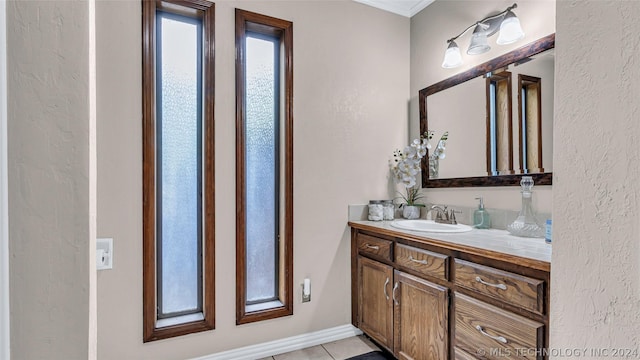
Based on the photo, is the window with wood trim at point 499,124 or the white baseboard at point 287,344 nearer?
the window with wood trim at point 499,124

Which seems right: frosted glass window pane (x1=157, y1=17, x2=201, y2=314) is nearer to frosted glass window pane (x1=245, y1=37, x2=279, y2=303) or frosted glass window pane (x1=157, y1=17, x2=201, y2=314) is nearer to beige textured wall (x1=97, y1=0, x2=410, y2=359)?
beige textured wall (x1=97, y1=0, x2=410, y2=359)

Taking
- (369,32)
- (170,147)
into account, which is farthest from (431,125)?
(170,147)

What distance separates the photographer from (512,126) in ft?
6.02

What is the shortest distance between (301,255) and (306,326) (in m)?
0.49

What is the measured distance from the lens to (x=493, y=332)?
1.32 metres

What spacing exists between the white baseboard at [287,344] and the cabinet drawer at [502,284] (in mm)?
1108

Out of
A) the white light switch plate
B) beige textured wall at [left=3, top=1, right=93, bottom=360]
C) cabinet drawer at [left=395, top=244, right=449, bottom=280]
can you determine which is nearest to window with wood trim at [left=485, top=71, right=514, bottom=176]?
cabinet drawer at [left=395, top=244, right=449, bottom=280]

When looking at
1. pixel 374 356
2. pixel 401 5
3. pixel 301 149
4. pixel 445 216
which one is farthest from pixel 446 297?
pixel 401 5

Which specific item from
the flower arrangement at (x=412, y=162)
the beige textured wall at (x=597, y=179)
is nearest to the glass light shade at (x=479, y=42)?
the flower arrangement at (x=412, y=162)

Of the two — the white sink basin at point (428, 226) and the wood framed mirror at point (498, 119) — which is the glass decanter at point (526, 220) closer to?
the wood framed mirror at point (498, 119)

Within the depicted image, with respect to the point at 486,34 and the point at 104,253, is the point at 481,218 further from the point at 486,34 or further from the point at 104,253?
the point at 104,253

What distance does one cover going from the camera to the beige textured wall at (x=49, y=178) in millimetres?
463

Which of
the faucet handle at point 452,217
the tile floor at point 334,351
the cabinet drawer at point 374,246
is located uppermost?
the faucet handle at point 452,217

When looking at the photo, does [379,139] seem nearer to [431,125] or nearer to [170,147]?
[431,125]
